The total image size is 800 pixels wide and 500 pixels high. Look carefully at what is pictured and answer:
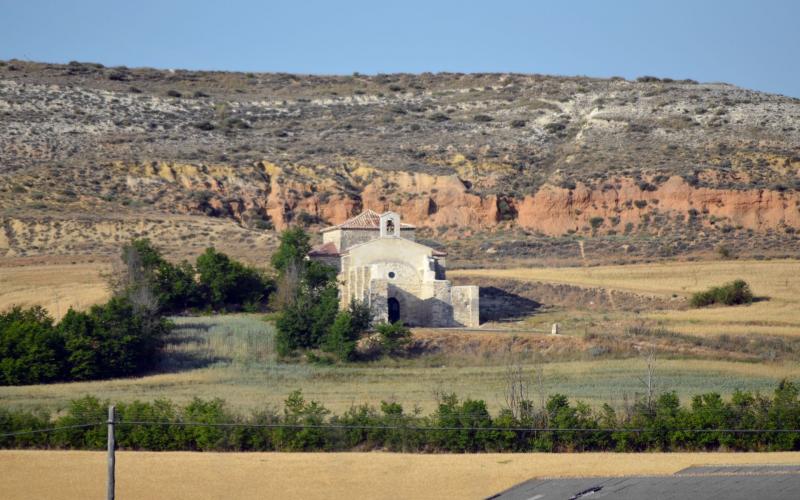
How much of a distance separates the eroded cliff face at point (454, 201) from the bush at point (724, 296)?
15.8 meters

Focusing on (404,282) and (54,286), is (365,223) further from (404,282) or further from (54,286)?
(54,286)

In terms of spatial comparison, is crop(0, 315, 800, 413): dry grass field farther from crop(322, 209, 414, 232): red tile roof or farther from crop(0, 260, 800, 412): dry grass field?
crop(322, 209, 414, 232): red tile roof

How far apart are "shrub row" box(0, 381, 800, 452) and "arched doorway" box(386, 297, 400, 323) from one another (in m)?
20.1

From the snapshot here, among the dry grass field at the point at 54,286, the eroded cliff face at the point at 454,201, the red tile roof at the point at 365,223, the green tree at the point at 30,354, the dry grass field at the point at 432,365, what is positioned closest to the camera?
the dry grass field at the point at 432,365

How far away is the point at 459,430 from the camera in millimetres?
25703

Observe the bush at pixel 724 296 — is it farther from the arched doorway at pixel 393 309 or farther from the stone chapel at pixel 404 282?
the arched doorway at pixel 393 309

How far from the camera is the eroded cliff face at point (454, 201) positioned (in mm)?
67500

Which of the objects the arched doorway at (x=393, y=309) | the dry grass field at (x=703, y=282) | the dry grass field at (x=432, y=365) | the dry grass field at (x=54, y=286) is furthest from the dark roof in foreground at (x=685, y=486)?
the dry grass field at (x=54, y=286)

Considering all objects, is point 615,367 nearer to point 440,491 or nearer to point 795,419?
point 795,419

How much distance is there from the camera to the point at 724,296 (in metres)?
50.6

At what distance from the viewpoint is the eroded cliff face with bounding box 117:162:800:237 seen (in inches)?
2657

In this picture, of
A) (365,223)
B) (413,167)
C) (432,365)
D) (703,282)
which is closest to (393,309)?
(365,223)

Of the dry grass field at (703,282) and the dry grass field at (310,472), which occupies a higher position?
the dry grass field at (703,282)

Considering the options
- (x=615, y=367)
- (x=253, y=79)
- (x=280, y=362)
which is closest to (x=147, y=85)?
(x=253, y=79)
